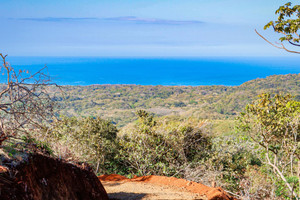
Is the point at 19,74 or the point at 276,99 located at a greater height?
the point at 19,74

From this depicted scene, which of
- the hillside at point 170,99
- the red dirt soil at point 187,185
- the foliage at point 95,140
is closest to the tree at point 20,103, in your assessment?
the red dirt soil at point 187,185

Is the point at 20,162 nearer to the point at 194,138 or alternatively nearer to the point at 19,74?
the point at 19,74

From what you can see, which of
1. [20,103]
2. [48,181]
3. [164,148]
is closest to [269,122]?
[164,148]

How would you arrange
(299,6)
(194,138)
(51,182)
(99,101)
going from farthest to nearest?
1. (99,101)
2. (194,138)
3. (299,6)
4. (51,182)

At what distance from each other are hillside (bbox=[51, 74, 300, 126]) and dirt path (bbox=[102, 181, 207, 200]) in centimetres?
7862

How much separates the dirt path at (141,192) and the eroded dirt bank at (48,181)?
1044 mm

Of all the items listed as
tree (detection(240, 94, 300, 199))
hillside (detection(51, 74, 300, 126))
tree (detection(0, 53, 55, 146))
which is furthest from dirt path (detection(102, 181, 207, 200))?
hillside (detection(51, 74, 300, 126))

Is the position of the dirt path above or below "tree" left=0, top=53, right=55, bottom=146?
below

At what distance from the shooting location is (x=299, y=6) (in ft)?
16.3

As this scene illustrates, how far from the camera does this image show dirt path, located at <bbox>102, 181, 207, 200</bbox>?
6816mm

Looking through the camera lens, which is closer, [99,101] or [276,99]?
[276,99]

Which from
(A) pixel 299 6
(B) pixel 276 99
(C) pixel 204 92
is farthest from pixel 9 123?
(C) pixel 204 92

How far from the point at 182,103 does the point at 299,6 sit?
128 meters

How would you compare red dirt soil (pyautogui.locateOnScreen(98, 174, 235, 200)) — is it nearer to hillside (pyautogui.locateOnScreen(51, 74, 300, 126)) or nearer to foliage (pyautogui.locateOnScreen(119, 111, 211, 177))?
foliage (pyautogui.locateOnScreen(119, 111, 211, 177))
